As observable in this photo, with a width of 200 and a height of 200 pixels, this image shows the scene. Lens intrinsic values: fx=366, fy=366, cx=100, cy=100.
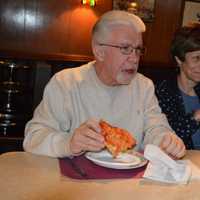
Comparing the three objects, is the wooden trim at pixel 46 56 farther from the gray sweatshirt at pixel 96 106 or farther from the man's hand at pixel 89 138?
the man's hand at pixel 89 138

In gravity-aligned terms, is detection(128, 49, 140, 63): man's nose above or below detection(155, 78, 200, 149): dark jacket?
above

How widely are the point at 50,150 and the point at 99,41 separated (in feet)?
1.89

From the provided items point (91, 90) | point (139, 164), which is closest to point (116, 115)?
point (91, 90)

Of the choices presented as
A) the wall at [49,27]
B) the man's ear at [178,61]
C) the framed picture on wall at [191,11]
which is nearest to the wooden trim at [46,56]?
the wall at [49,27]

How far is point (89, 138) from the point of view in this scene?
1.23 metres

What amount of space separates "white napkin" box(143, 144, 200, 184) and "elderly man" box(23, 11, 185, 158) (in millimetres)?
176

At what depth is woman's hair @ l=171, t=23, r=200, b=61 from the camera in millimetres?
1997

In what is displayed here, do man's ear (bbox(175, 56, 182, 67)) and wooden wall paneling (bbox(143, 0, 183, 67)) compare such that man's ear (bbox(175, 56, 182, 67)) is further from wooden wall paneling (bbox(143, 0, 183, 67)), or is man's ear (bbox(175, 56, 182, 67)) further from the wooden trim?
wooden wall paneling (bbox(143, 0, 183, 67))

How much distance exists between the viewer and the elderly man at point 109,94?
5.07 ft

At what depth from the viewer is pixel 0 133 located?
325 cm

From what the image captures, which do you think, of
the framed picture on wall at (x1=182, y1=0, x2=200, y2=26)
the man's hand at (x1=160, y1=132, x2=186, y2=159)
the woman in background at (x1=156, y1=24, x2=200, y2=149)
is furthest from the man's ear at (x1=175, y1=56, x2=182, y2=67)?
the framed picture on wall at (x1=182, y1=0, x2=200, y2=26)

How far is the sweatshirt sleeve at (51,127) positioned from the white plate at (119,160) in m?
0.11

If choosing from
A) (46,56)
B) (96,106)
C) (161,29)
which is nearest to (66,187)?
(96,106)

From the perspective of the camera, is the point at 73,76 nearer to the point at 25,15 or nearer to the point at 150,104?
the point at 150,104
